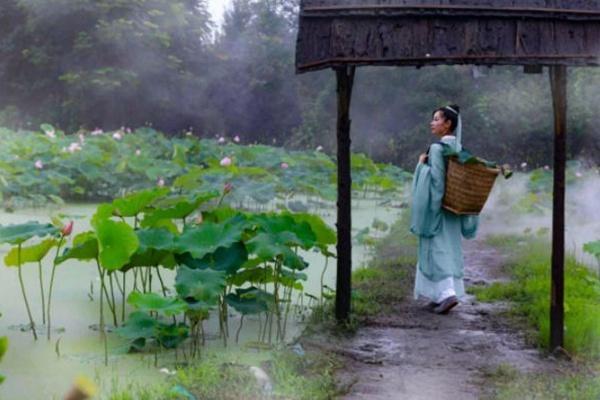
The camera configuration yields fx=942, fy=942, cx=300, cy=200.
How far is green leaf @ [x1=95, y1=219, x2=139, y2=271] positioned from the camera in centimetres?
425

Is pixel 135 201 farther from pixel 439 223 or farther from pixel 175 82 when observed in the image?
pixel 175 82

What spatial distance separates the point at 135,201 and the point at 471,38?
6.41ft

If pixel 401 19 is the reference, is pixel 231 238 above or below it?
below

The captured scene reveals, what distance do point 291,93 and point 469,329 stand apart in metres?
19.3

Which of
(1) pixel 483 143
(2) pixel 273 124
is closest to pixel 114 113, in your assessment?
(2) pixel 273 124

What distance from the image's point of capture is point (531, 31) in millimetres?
4645

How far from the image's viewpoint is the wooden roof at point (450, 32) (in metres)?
4.61

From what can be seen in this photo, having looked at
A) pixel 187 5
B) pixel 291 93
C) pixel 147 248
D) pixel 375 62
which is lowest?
pixel 147 248

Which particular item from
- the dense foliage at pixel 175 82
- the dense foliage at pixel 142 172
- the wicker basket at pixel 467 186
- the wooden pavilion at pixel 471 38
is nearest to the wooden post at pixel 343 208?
the wooden pavilion at pixel 471 38

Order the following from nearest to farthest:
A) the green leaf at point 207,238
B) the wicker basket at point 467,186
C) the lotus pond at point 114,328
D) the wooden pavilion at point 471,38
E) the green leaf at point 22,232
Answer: the lotus pond at point 114,328
the green leaf at point 22,232
the green leaf at point 207,238
the wooden pavilion at point 471,38
the wicker basket at point 467,186

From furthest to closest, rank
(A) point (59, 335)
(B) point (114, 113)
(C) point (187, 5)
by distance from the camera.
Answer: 1. (C) point (187, 5)
2. (B) point (114, 113)
3. (A) point (59, 335)

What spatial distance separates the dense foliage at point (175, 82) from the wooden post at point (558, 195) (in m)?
14.8

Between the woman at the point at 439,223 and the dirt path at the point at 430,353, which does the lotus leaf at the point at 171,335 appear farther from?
the woman at the point at 439,223

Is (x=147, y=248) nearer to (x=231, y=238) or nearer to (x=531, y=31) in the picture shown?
(x=231, y=238)
